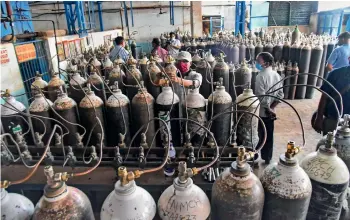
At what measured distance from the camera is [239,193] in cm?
74

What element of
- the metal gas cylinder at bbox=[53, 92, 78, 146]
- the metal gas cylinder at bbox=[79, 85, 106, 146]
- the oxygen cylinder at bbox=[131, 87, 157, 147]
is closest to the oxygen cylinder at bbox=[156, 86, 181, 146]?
the oxygen cylinder at bbox=[131, 87, 157, 147]

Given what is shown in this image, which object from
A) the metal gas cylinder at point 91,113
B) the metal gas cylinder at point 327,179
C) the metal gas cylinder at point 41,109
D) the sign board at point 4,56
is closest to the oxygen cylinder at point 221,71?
the metal gas cylinder at point 91,113

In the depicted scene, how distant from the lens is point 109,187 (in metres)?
1.05

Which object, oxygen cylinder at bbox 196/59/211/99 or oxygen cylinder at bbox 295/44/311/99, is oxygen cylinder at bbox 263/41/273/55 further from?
oxygen cylinder at bbox 196/59/211/99

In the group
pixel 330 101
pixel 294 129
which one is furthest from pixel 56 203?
pixel 294 129

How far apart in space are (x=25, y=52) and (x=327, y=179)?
3.86 metres

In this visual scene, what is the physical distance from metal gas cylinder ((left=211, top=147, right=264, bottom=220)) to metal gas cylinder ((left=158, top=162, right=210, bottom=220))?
66 mm

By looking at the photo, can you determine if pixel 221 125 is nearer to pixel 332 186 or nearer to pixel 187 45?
pixel 332 186

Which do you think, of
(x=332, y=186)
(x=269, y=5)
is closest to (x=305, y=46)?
(x=332, y=186)

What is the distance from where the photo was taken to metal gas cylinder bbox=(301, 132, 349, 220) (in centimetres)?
80

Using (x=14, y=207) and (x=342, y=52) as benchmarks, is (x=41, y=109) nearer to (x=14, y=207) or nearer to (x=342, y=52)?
(x=14, y=207)

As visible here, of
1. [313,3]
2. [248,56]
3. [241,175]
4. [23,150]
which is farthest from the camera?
[313,3]

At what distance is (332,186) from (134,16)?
9.49 meters

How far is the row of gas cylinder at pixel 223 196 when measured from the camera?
722 millimetres
